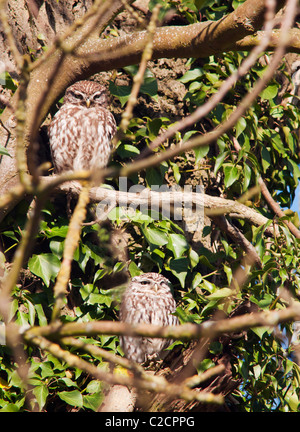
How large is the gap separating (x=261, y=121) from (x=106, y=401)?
2.34 m

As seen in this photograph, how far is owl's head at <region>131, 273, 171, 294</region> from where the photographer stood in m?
3.36

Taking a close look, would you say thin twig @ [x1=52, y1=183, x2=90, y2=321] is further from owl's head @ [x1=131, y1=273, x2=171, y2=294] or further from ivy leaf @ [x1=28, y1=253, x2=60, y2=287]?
owl's head @ [x1=131, y1=273, x2=171, y2=294]

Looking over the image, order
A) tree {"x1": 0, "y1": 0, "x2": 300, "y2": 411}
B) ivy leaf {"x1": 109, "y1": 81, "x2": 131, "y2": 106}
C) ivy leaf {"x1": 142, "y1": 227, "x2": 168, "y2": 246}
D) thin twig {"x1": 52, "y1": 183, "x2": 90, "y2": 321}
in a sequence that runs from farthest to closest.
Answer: ivy leaf {"x1": 109, "y1": 81, "x2": 131, "y2": 106} → ivy leaf {"x1": 142, "y1": 227, "x2": 168, "y2": 246} → tree {"x1": 0, "y1": 0, "x2": 300, "y2": 411} → thin twig {"x1": 52, "y1": 183, "x2": 90, "y2": 321}

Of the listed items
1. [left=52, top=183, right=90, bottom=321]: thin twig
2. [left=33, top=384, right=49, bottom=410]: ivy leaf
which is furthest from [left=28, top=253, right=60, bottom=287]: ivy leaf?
[left=52, top=183, right=90, bottom=321]: thin twig

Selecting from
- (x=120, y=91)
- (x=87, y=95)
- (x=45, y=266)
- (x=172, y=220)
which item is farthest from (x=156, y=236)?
(x=87, y=95)

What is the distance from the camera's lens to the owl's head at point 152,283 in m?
3.36

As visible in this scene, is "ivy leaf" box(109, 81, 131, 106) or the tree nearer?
the tree

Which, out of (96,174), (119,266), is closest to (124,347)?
(119,266)

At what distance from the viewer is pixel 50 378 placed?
2684mm

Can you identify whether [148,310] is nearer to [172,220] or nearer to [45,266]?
[172,220]

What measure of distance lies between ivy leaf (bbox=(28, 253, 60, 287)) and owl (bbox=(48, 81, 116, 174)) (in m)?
0.81

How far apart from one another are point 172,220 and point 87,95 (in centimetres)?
108

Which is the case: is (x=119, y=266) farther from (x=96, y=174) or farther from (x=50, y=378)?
(x=96, y=174)

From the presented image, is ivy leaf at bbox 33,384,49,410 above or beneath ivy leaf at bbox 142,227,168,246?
beneath
